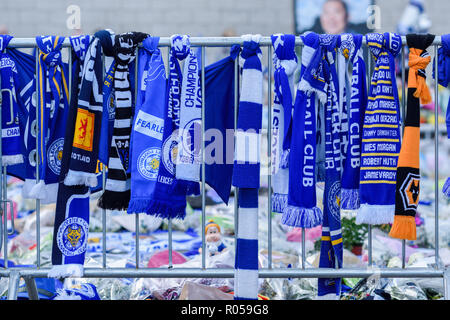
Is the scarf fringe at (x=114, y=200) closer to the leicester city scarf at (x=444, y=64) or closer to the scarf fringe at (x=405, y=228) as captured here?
the scarf fringe at (x=405, y=228)

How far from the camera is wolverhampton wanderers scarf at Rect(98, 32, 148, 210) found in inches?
109

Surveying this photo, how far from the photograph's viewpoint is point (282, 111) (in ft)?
9.15

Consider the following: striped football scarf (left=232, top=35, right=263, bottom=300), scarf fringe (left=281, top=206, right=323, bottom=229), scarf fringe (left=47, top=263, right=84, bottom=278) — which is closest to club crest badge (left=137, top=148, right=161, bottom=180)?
striped football scarf (left=232, top=35, right=263, bottom=300)

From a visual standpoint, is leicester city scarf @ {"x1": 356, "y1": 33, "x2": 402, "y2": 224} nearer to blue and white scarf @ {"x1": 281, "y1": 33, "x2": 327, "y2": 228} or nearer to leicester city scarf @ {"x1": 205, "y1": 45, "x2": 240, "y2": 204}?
blue and white scarf @ {"x1": 281, "y1": 33, "x2": 327, "y2": 228}

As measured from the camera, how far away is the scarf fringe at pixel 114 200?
9.12 ft

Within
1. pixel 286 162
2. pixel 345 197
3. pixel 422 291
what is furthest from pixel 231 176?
pixel 422 291

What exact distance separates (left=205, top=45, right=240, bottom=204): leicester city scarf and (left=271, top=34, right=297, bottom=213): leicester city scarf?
0.75 feet

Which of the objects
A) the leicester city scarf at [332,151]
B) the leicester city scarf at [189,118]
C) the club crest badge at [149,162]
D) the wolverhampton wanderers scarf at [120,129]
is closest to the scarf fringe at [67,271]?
the wolverhampton wanderers scarf at [120,129]

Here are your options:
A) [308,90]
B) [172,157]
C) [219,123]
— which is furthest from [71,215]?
[308,90]

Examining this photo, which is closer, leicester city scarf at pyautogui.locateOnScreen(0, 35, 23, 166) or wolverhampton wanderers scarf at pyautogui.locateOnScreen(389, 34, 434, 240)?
wolverhampton wanderers scarf at pyautogui.locateOnScreen(389, 34, 434, 240)

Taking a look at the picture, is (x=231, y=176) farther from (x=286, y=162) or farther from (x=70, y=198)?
(x=70, y=198)

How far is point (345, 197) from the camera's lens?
277cm

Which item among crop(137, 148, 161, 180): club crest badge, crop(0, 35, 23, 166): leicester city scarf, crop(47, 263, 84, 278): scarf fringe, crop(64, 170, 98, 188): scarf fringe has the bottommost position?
crop(47, 263, 84, 278): scarf fringe
